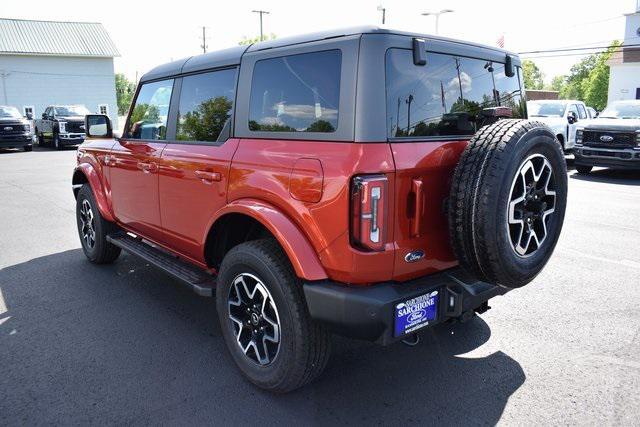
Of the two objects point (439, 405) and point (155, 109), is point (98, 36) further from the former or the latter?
point (439, 405)

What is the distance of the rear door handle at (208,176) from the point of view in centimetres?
325

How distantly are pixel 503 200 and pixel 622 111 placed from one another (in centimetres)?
1264

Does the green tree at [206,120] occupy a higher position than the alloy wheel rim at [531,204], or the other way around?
the green tree at [206,120]

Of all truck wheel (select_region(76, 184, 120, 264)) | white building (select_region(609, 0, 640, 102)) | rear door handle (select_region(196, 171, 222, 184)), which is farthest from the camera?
white building (select_region(609, 0, 640, 102))

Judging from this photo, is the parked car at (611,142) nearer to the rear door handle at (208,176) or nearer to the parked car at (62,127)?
the rear door handle at (208,176)

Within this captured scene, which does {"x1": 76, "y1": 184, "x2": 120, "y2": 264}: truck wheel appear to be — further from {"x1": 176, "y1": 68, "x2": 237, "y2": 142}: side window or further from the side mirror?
{"x1": 176, "y1": 68, "x2": 237, "y2": 142}: side window

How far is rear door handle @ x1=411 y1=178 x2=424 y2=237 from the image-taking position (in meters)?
2.57

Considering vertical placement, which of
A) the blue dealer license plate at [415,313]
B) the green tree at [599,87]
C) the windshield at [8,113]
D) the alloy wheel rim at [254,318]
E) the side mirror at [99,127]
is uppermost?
the green tree at [599,87]

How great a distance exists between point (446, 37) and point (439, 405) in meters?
2.09

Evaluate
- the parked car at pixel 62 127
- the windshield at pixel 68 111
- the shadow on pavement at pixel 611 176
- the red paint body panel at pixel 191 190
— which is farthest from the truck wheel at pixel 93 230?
the windshield at pixel 68 111

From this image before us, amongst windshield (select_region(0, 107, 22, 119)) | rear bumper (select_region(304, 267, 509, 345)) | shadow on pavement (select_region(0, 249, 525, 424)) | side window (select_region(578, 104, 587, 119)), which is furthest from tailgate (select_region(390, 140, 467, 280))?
windshield (select_region(0, 107, 22, 119))

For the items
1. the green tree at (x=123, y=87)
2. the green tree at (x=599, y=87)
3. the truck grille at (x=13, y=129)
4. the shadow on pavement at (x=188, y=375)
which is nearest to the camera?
the shadow on pavement at (x=188, y=375)

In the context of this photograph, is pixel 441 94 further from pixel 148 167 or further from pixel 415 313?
pixel 148 167

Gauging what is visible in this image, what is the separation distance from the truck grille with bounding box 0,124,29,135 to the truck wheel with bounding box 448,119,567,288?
71.9 feet
